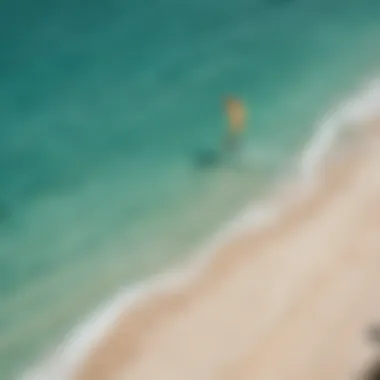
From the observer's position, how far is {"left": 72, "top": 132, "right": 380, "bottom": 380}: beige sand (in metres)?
5.36

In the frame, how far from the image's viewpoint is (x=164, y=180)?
7.67 metres

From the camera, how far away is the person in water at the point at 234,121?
26.6ft

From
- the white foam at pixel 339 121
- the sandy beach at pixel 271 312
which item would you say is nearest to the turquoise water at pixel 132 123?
the white foam at pixel 339 121

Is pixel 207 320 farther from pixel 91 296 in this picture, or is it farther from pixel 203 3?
pixel 203 3

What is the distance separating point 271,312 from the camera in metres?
5.79

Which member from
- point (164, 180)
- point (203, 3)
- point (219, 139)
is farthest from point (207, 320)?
point (203, 3)

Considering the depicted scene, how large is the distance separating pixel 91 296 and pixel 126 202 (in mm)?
1339

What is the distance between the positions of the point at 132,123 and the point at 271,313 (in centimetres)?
357

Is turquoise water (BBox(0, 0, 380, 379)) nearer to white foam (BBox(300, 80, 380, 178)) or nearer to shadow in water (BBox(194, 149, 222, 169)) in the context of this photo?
shadow in water (BBox(194, 149, 222, 169))

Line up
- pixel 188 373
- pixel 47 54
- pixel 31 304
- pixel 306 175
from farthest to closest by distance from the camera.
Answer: pixel 47 54, pixel 306 175, pixel 31 304, pixel 188 373

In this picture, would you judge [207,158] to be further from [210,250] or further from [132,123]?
[210,250]

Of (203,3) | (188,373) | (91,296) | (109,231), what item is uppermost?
(203,3)

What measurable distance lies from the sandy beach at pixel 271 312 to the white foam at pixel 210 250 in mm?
89

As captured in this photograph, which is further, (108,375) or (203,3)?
(203,3)
